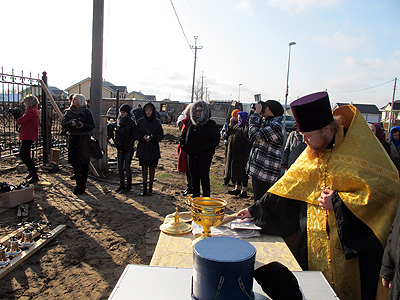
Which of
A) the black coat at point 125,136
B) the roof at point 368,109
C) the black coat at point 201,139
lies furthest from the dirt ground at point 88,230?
the roof at point 368,109

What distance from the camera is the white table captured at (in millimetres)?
1315

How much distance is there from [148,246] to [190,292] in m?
2.78

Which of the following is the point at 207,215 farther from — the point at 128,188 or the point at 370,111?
the point at 370,111

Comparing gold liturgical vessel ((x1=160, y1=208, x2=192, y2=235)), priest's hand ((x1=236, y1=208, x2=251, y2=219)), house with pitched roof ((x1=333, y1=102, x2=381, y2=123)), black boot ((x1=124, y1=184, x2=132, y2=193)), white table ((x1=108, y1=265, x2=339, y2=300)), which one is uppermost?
house with pitched roof ((x1=333, y1=102, x2=381, y2=123))

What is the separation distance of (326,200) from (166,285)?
3.53 ft

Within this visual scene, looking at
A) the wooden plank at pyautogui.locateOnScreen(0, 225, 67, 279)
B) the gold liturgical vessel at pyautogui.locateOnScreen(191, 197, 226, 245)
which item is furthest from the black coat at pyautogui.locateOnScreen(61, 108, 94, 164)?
the gold liturgical vessel at pyautogui.locateOnScreen(191, 197, 226, 245)

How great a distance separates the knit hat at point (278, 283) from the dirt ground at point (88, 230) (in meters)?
2.15

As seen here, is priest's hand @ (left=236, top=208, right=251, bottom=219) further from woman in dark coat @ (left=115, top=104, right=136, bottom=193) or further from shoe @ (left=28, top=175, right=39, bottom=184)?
shoe @ (left=28, top=175, right=39, bottom=184)

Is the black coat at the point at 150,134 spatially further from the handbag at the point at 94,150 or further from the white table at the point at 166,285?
the white table at the point at 166,285

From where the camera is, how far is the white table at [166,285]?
1315 millimetres

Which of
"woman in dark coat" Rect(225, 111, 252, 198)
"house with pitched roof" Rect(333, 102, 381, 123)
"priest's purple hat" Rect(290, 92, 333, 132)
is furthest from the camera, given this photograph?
"house with pitched roof" Rect(333, 102, 381, 123)

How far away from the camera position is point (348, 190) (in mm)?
1863

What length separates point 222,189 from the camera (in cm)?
723

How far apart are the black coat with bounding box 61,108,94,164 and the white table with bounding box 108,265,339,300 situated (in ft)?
14.8
